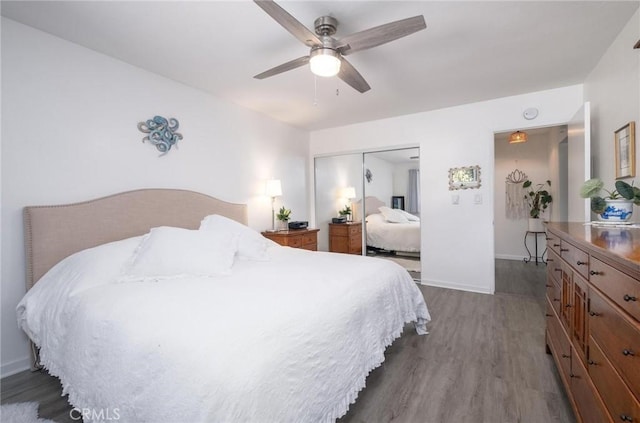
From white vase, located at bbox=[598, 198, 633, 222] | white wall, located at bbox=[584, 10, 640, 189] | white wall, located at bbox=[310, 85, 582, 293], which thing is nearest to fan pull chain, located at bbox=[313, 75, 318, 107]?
white wall, located at bbox=[310, 85, 582, 293]

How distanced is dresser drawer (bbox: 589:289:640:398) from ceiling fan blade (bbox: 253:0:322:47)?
1.87m

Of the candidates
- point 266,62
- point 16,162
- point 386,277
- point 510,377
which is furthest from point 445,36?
point 16,162

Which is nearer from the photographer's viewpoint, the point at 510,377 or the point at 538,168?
the point at 510,377

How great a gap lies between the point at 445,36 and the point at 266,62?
1.49m

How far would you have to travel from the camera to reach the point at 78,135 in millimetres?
2258

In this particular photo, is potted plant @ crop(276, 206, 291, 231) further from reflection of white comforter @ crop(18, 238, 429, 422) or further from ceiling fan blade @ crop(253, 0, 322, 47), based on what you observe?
ceiling fan blade @ crop(253, 0, 322, 47)

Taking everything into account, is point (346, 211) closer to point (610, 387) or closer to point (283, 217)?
point (283, 217)

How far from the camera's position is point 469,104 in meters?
3.74

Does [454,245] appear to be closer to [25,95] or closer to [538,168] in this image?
[538,168]

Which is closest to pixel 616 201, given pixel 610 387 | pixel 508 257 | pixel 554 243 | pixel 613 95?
pixel 554 243

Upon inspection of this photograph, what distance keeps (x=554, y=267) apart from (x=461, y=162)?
214 centimetres

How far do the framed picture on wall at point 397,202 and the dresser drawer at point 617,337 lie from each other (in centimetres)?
336

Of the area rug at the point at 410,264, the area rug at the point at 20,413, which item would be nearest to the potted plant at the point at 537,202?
the area rug at the point at 410,264

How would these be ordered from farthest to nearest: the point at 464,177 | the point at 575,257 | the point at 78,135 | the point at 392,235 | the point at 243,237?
the point at 392,235, the point at 464,177, the point at 243,237, the point at 78,135, the point at 575,257
